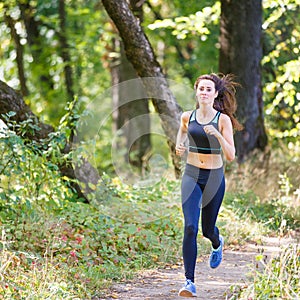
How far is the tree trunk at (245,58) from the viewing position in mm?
11453

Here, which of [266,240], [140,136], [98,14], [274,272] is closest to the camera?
[274,272]

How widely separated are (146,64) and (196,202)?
15.3ft

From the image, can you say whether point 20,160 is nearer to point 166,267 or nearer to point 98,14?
point 166,267

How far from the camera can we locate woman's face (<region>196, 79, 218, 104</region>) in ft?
19.4

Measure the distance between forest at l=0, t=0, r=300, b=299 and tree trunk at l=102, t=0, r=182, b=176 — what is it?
0.7 inches

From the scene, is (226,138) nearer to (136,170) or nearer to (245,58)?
(245,58)

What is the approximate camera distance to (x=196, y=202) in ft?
18.9

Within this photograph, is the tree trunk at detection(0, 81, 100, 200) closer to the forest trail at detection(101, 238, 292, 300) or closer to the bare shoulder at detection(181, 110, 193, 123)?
the forest trail at detection(101, 238, 292, 300)

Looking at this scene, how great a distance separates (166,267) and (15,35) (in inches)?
445

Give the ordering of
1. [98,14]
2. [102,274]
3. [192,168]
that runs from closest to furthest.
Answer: [192,168] < [102,274] < [98,14]

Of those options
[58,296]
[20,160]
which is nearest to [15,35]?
[20,160]

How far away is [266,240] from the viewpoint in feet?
28.3

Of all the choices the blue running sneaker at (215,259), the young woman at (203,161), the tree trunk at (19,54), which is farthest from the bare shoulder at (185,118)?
the tree trunk at (19,54)

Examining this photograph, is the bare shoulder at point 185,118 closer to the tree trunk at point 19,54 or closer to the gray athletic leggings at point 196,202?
the gray athletic leggings at point 196,202
